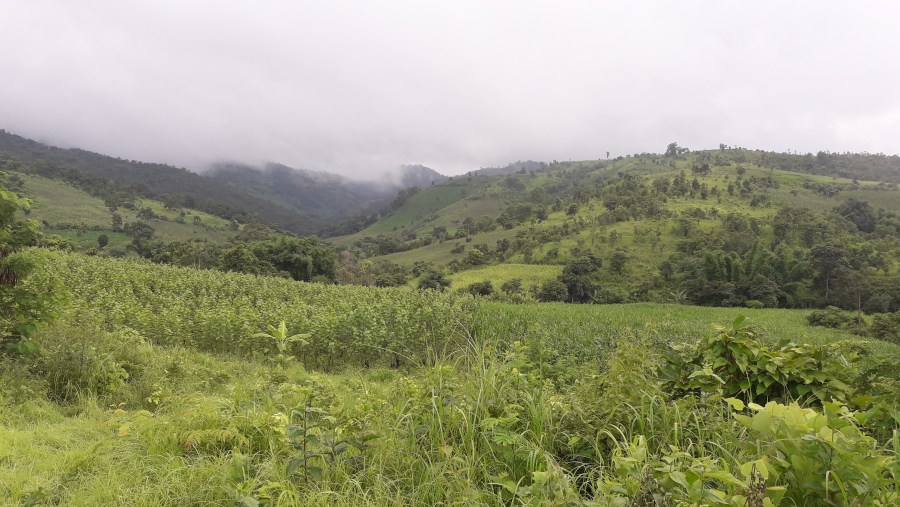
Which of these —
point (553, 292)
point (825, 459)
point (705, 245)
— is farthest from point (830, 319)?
point (825, 459)

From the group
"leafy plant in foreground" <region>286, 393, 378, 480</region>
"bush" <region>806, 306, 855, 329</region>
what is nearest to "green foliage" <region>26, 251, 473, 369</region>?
"leafy plant in foreground" <region>286, 393, 378, 480</region>

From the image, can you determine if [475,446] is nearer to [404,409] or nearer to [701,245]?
[404,409]

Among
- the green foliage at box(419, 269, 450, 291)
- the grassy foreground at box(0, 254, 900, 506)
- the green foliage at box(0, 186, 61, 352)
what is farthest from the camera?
the green foliage at box(419, 269, 450, 291)

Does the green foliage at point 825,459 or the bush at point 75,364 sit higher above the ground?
the green foliage at point 825,459

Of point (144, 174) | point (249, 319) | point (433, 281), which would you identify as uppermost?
point (144, 174)

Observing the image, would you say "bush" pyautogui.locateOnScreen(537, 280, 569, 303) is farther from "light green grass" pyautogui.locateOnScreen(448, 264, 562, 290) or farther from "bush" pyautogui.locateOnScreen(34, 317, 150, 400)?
"bush" pyautogui.locateOnScreen(34, 317, 150, 400)

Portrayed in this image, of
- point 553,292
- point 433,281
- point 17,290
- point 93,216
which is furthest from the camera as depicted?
point 93,216

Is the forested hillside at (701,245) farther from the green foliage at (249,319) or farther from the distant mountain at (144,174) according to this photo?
the distant mountain at (144,174)

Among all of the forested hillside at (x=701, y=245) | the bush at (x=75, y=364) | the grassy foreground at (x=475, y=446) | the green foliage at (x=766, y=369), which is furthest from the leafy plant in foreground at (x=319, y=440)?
the forested hillside at (x=701, y=245)

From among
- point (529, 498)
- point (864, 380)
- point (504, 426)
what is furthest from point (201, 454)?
point (864, 380)

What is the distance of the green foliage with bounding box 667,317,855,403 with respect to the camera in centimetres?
302

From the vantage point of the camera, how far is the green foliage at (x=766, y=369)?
3.02 m

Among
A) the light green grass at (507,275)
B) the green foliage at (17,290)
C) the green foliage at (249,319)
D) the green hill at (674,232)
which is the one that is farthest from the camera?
the light green grass at (507,275)

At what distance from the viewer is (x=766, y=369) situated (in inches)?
119
